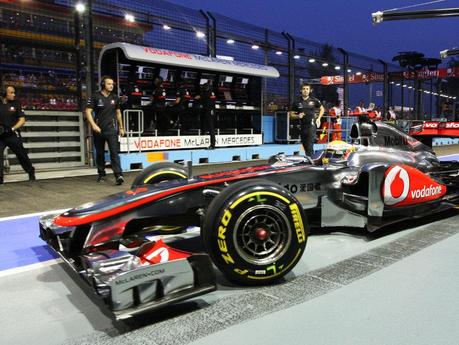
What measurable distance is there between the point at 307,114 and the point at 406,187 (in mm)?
3613

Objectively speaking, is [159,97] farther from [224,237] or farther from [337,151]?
[224,237]

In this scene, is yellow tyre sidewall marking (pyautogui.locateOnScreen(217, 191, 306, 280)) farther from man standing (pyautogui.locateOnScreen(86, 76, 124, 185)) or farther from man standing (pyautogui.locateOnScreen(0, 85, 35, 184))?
man standing (pyautogui.locateOnScreen(0, 85, 35, 184))

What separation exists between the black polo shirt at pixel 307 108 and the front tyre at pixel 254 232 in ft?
15.3

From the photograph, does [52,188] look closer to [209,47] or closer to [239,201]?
[239,201]

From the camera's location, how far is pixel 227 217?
2.46m

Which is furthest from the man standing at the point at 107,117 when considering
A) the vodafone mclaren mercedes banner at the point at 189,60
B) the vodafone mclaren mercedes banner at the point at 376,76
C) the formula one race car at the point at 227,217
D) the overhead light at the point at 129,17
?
the vodafone mclaren mercedes banner at the point at 376,76

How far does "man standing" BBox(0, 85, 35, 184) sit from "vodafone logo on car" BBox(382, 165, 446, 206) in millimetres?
5604

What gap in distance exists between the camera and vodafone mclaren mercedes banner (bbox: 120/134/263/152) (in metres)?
9.15

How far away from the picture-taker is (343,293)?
98.0 inches

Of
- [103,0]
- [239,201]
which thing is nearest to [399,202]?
[239,201]

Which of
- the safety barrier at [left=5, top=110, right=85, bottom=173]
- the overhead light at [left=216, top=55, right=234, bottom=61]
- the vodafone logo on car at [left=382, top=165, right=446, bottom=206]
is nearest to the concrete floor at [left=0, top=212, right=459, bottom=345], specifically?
the vodafone logo on car at [left=382, top=165, right=446, bottom=206]

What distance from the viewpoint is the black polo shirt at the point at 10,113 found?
6.75 meters

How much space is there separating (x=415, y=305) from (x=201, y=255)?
115cm

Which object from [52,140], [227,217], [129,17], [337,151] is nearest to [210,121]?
[129,17]
